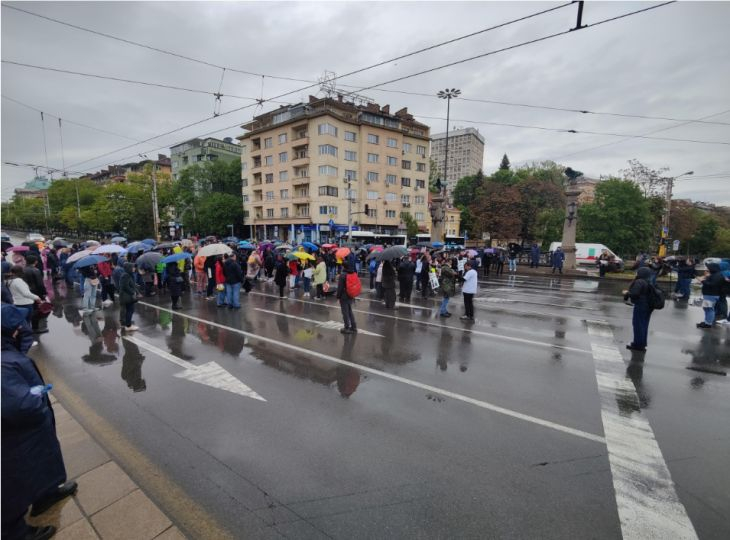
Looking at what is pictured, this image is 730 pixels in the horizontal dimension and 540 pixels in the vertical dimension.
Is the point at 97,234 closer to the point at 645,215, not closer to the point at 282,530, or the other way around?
the point at 282,530

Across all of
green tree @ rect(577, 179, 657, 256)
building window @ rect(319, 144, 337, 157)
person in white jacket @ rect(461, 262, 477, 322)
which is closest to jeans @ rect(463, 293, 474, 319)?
person in white jacket @ rect(461, 262, 477, 322)

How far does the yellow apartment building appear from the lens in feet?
150

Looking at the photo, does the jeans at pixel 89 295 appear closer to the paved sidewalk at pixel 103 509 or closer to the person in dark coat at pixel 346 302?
the person in dark coat at pixel 346 302

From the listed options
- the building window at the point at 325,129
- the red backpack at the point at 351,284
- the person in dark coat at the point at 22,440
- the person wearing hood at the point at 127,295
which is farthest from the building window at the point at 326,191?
the person in dark coat at the point at 22,440

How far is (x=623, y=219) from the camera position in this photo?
1384 inches

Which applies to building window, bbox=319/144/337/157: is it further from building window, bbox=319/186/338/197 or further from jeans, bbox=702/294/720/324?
jeans, bbox=702/294/720/324

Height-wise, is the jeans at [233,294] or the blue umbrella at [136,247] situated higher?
the blue umbrella at [136,247]

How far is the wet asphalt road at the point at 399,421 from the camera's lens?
3088mm

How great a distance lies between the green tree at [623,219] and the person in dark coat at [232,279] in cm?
3797

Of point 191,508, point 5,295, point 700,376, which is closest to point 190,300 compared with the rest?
point 5,295

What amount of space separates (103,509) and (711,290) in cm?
1335

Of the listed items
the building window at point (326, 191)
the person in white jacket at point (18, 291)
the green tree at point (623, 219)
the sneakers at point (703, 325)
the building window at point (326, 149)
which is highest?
the building window at point (326, 149)

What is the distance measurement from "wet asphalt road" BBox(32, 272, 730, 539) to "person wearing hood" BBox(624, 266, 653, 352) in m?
0.39

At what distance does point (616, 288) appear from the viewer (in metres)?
17.2
